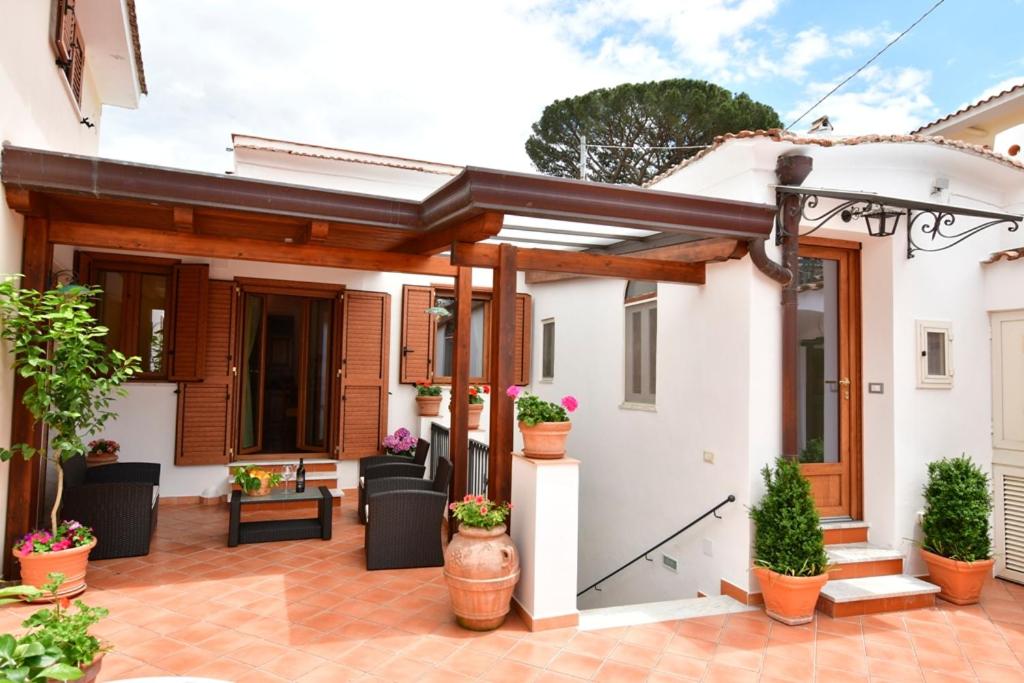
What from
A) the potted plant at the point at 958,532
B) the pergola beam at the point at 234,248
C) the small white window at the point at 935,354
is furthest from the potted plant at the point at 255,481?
the small white window at the point at 935,354

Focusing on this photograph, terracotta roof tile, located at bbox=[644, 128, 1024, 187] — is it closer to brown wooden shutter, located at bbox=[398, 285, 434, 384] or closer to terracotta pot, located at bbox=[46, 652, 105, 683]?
brown wooden shutter, located at bbox=[398, 285, 434, 384]

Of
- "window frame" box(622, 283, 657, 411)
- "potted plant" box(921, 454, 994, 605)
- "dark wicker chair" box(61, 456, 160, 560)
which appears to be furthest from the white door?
"dark wicker chair" box(61, 456, 160, 560)

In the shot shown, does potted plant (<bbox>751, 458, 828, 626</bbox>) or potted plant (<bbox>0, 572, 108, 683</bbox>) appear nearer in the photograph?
potted plant (<bbox>0, 572, 108, 683</bbox>)

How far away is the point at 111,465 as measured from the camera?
6.27 m

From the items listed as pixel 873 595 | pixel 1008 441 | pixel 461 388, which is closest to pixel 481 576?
pixel 461 388

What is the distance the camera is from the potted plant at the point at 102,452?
666 centimetres

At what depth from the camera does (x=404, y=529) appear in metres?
5.23

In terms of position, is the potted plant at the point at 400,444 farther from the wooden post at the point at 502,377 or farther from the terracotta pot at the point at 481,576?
the terracotta pot at the point at 481,576

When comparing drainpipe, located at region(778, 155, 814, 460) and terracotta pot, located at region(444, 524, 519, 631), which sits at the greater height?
drainpipe, located at region(778, 155, 814, 460)

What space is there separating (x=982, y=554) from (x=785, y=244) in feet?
9.07

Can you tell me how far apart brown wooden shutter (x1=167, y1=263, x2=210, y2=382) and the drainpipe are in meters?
6.08

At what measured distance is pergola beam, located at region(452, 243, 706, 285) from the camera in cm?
482

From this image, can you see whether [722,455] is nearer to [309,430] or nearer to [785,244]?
[785,244]

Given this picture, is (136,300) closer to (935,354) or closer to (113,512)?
(113,512)
